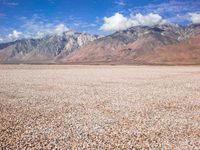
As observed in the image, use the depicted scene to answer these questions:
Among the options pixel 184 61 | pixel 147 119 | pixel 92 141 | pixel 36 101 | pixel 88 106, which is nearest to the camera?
pixel 92 141

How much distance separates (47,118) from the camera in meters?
17.7

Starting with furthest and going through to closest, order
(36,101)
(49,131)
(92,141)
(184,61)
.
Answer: (184,61), (36,101), (49,131), (92,141)

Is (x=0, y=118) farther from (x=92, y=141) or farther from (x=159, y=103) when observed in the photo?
(x=159, y=103)

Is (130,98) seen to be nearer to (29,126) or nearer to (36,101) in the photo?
(36,101)

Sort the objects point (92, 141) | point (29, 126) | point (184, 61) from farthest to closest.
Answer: point (184, 61) → point (29, 126) → point (92, 141)

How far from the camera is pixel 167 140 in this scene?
13.1 meters

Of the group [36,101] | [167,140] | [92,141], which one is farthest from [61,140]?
[36,101]

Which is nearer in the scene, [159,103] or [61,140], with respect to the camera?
[61,140]

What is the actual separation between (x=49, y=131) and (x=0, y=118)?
178 inches

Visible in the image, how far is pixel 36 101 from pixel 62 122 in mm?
8303

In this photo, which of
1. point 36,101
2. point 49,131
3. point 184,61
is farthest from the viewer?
point 184,61

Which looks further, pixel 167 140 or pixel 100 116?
pixel 100 116

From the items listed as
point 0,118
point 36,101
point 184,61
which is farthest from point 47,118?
point 184,61

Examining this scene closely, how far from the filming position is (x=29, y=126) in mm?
15703
